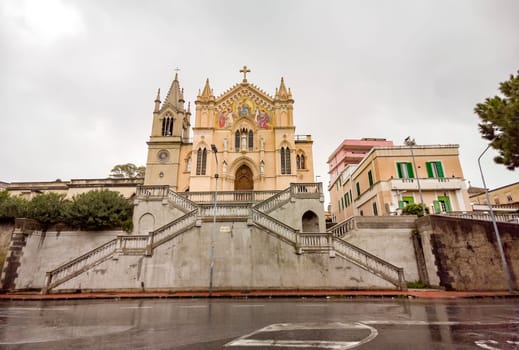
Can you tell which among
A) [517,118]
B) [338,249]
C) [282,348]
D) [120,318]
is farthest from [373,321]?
[517,118]

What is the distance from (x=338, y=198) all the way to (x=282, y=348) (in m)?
32.1

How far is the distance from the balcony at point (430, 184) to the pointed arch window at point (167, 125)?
28.5 m

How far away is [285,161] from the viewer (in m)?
28.2

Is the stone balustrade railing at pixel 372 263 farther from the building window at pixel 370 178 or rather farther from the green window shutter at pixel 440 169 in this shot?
the green window shutter at pixel 440 169

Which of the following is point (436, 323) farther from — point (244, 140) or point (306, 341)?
point (244, 140)

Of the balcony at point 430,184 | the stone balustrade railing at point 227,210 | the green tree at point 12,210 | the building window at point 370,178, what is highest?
the building window at point 370,178

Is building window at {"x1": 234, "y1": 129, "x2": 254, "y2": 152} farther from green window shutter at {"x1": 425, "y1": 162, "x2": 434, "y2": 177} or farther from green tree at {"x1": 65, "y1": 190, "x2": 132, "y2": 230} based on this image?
green window shutter at {"x1": 425, "y1": 162, "x2": 434, "y2": 177}

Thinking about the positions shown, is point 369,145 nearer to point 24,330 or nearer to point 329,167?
point 329,167

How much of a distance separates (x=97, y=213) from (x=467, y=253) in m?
24.5

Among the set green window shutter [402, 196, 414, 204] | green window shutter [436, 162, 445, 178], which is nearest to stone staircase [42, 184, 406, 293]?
green window shutter [402, 196, 414, 204]

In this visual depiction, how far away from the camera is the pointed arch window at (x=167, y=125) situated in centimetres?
3409

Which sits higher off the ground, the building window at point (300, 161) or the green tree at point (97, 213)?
the building window at point (300, 161)

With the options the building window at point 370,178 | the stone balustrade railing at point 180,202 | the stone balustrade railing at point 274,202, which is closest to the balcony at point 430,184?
the building window at point 370,178

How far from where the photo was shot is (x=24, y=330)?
5891 mm
